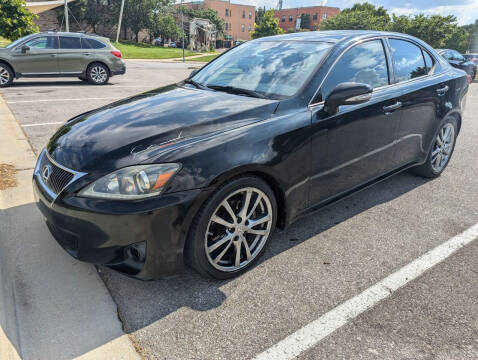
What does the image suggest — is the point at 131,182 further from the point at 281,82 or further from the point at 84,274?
the point at 281,82

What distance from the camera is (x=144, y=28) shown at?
62.0m

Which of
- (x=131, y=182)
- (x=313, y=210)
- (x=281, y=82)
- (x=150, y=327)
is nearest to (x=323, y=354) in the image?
(x=150, y=327)

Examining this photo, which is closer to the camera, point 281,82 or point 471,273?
point 471,273

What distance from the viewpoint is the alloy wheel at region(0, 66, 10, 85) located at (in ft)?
34.3

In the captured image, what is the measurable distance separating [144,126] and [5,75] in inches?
411

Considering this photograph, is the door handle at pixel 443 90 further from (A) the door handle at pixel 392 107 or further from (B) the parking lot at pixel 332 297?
(B) the parking lot at pixel 332 297

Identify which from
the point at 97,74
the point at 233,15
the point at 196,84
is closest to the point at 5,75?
the point at 97,74

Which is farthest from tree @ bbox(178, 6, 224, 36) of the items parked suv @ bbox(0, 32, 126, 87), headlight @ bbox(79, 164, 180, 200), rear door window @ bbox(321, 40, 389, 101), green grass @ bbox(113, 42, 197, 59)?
headlight @ bbox(79, 164, 180, 200)

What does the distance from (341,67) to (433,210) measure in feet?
5.90

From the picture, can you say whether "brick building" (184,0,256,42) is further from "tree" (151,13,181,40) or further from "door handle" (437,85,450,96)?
"door handle" (437,85,450,96)

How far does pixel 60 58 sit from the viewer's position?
11.2 meters

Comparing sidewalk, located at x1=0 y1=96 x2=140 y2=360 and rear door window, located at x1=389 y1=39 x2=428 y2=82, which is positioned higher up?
rear door window, located at x1=389 y1=39 x2=428 y2=82

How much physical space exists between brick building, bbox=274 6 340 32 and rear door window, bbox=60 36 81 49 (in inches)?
3497

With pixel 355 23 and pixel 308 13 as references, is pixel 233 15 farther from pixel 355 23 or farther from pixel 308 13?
pixel 355 23
